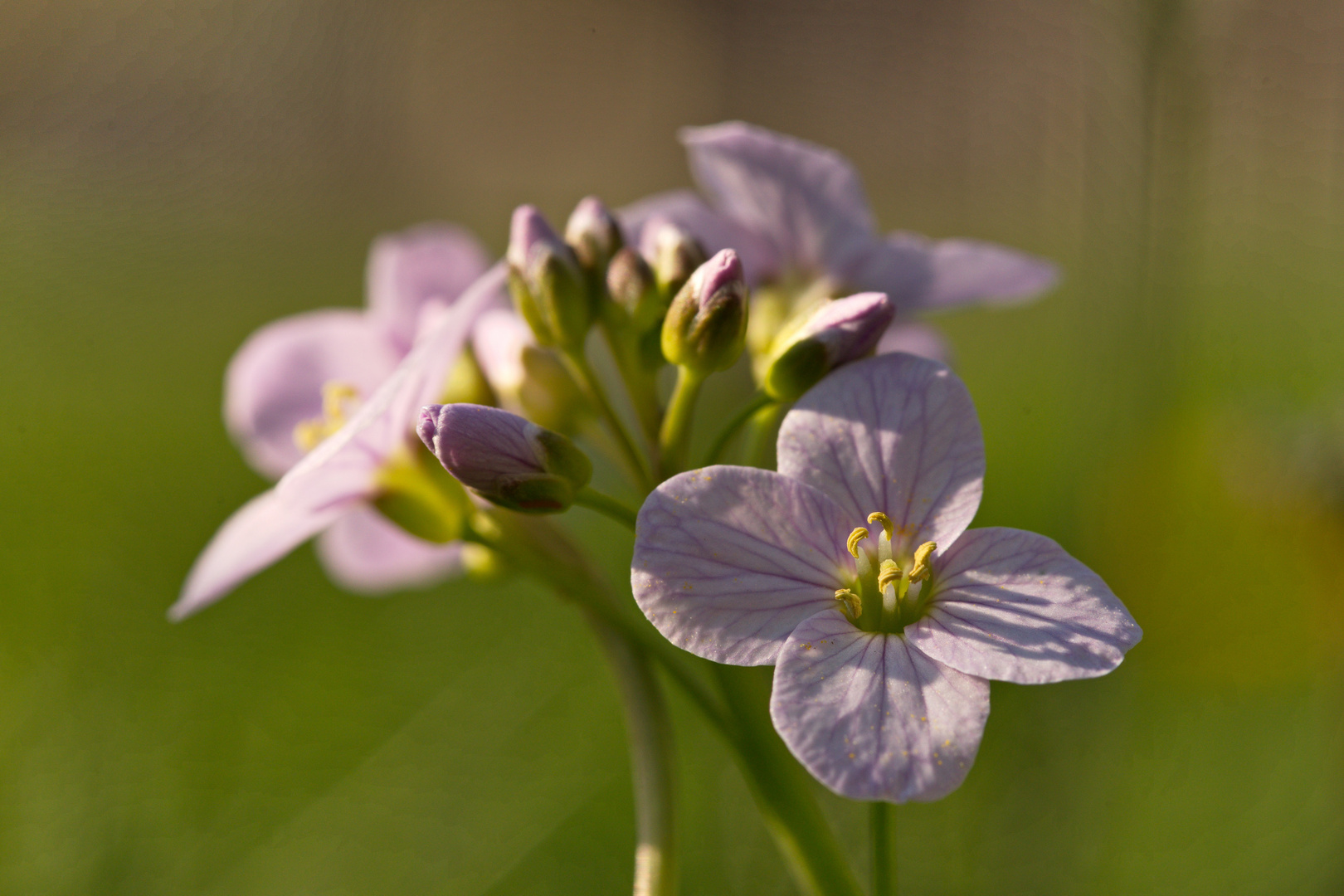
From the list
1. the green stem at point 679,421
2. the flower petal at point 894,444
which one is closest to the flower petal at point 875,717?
the flower petal at point 894,444

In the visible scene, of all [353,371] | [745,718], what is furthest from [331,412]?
[745,718]

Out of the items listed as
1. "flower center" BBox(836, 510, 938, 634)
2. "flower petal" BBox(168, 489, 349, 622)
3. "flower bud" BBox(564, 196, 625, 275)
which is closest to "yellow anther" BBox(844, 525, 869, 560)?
"flower center" BBox(836, 510, 938, 634)

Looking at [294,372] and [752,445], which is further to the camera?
[294,372]

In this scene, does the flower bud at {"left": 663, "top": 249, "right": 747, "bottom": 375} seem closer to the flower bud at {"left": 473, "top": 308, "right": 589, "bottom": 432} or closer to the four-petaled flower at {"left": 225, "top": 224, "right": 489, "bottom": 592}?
the flower bud at {"left": 473, "top": 308, "right": 589, "bottom": 432}

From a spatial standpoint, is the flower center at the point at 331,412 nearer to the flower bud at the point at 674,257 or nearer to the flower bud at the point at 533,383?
the flower bud at the point at 533,383

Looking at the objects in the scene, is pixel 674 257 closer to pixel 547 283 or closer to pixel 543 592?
pixel 547 283

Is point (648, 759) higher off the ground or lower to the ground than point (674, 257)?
lower
